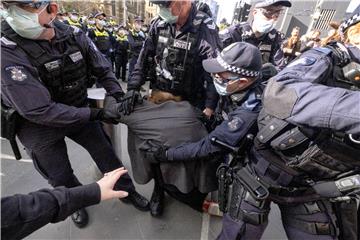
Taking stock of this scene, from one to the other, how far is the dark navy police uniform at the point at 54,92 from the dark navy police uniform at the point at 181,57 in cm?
52

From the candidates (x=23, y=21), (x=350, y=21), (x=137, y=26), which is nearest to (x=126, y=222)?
(x=23, y=21)

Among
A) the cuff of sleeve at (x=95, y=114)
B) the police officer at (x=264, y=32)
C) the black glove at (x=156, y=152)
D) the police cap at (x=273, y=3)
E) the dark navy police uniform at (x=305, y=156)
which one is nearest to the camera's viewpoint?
the dark navy police uniform at (x=305, y=156)

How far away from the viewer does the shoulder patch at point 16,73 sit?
1302mm

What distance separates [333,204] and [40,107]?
1828mm

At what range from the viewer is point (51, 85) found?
158 centimetres

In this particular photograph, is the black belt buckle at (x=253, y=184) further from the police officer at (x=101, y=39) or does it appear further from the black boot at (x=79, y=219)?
the police officer at (x=101, y=39)

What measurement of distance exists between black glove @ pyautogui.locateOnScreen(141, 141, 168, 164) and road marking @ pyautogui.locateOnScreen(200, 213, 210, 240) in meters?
0.87

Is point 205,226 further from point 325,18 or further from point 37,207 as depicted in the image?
point 325,18

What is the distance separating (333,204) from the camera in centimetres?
128

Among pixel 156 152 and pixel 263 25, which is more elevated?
pixel 263 25

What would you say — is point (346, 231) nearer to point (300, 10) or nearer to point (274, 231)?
point (274, 231)

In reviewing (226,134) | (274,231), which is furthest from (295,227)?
(274,231)

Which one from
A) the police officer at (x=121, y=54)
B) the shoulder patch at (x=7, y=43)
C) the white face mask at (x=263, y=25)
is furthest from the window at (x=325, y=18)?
the shoulder patch at (x=7, y=43)

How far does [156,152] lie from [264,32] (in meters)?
2.21
